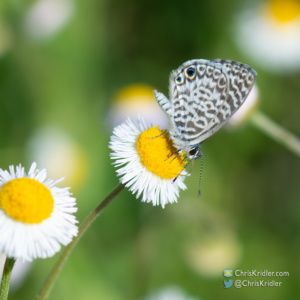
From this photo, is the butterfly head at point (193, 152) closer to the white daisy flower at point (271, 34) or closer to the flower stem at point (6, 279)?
the flower stem at point (6, 279)

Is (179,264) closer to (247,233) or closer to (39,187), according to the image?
(247,233)

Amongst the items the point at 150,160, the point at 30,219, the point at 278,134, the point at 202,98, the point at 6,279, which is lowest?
the point at 6,279

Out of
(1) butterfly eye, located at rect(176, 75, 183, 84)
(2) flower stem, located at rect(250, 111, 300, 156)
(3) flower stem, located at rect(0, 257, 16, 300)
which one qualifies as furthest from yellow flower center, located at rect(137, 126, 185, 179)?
(2) flower stem, located at rect(250, 111, 300, 156)

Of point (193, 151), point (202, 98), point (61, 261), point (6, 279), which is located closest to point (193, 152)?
point (193, 151)

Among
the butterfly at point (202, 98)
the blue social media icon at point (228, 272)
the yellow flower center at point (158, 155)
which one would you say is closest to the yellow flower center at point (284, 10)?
the blue social media icon at point (228, 272)

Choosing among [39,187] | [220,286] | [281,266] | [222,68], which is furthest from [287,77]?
[39,187]

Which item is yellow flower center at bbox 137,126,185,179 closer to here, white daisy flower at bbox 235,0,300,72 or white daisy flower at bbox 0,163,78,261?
white daisy flower at bbox 0,163,78,261

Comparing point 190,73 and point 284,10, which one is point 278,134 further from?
point 284,10
